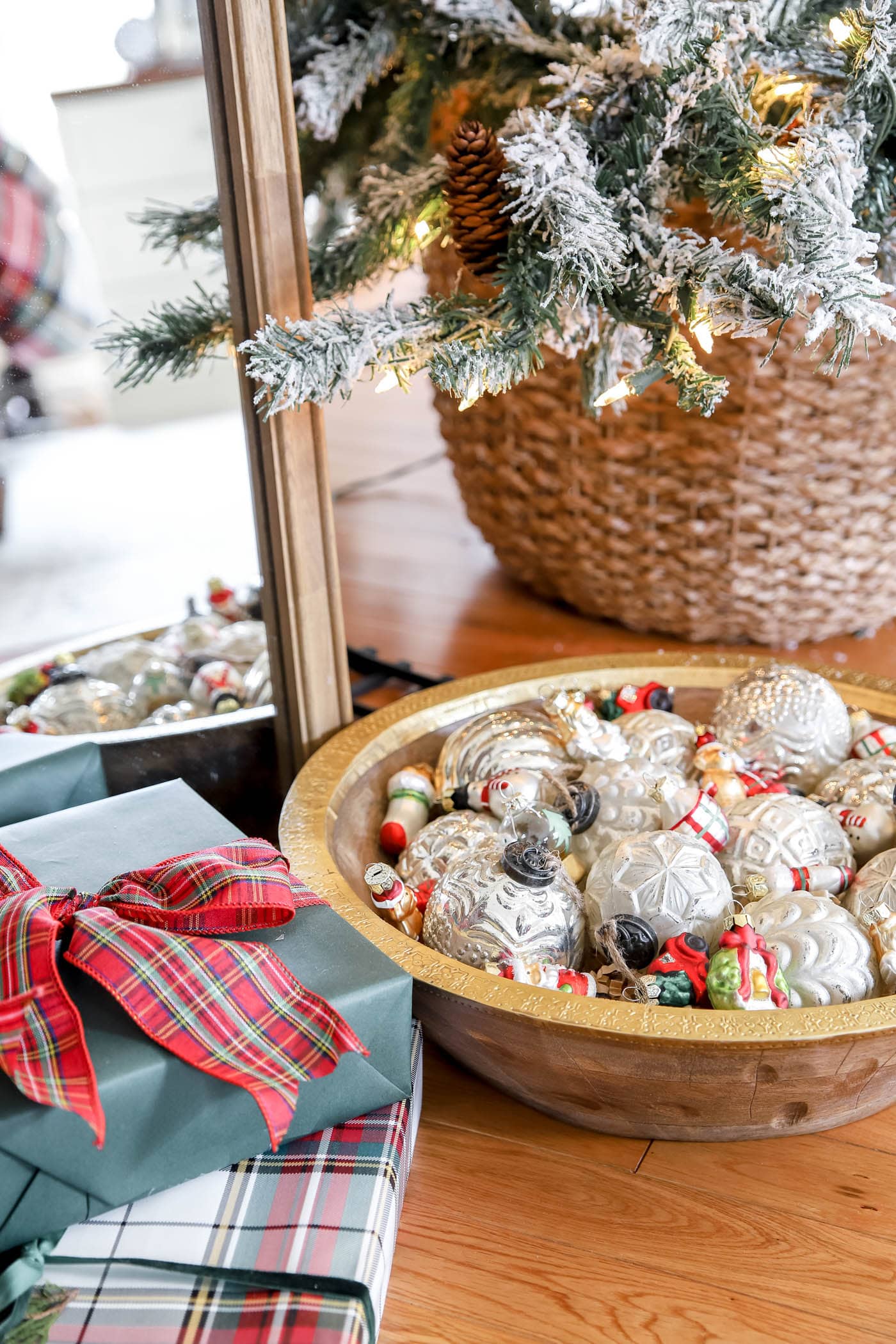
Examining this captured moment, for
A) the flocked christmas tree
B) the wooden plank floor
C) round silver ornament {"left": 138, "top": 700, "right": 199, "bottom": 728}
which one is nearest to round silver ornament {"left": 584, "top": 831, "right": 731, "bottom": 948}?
the wooden plank floor

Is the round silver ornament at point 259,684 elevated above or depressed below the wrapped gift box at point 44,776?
below

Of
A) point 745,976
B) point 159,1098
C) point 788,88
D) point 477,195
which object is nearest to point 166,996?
point 159,1098

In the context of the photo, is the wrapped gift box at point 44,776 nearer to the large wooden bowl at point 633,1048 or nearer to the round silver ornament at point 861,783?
the large wooden bowl at point 633,1048

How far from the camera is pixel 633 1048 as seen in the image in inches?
21.4

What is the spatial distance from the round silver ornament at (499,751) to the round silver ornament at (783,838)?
0.12 meters

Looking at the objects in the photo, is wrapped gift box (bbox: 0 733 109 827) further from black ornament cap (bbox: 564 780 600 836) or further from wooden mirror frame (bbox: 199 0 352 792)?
black ornament cap (bbox: 564 780 600 836)

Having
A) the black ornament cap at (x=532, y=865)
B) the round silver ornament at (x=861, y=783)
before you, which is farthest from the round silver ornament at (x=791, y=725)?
the black ornament cap at (x=532, y=865)

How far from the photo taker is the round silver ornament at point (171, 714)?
0.86 metres

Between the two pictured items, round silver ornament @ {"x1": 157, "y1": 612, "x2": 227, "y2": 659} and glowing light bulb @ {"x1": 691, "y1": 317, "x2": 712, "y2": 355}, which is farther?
round silver ornament @ {"x1": 157, "y1": 612, "x2": 227, "y2": 659}

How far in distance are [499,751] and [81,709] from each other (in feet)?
1.04

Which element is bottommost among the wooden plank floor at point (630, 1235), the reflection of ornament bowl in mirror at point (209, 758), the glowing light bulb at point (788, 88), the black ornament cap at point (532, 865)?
the wooden plank floor at point (630, 1235)

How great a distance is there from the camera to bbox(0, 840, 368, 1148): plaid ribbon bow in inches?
19.0

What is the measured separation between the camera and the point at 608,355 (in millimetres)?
825

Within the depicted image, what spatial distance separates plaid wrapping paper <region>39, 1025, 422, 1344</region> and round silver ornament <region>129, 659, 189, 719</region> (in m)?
0.43
